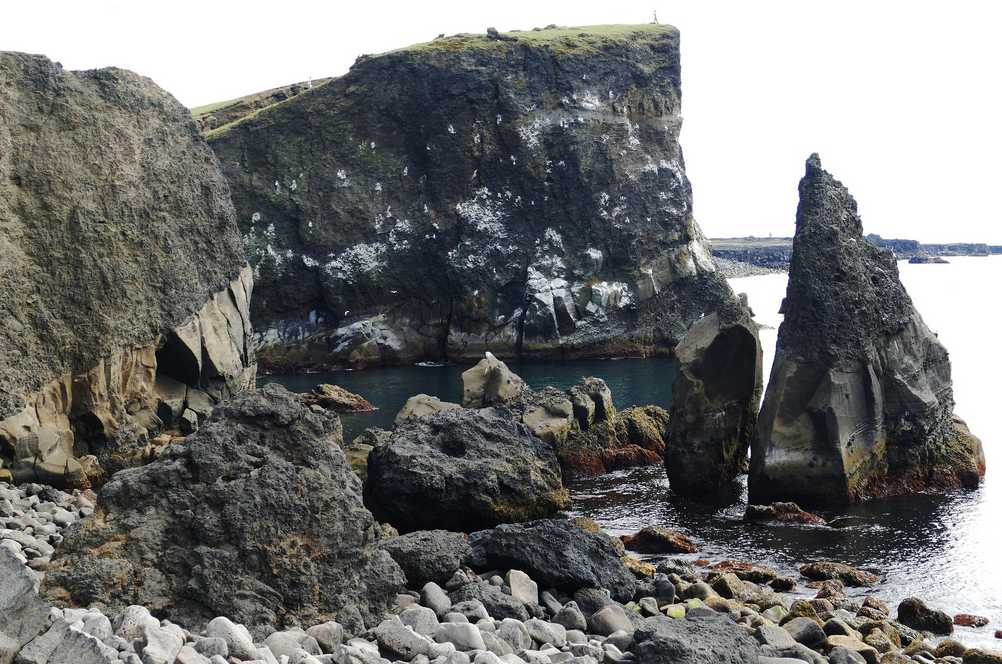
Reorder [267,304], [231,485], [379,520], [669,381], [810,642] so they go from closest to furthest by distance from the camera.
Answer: [231,485], [810,642], [379,520], [669,381], [267,304]

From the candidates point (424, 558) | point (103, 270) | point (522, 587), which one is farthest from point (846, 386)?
point (103, 270)

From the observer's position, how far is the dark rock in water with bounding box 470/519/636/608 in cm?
1378

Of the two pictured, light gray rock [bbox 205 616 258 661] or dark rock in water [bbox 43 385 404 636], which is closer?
light gray rock [bbox 205 616 258 661]

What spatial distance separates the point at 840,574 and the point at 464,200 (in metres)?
61.1

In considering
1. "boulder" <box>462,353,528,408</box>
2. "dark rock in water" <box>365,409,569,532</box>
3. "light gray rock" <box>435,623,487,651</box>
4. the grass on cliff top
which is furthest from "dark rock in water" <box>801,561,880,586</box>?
the grass on cliff top

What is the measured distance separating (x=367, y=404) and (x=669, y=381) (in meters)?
16.5

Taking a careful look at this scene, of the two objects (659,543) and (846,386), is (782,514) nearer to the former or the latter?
(659,543)

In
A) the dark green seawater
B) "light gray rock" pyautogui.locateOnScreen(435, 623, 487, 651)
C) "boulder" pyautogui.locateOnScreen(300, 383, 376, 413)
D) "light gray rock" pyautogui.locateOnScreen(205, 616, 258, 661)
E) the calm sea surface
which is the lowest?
the dark green seawater

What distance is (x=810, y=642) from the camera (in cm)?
1310

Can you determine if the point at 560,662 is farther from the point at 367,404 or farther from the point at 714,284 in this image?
the point at 714,284

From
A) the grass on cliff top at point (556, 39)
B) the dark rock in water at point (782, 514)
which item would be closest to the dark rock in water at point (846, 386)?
the dark rock in water at point (782, 514)

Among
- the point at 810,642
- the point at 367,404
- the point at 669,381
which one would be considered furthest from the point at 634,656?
the point at 669,381

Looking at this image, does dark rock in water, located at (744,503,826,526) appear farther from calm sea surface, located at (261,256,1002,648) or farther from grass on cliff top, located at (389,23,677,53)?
grass on cliff top, located at (389,23,677,53)

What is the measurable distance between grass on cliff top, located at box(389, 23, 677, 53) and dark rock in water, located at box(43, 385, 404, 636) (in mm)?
69083
